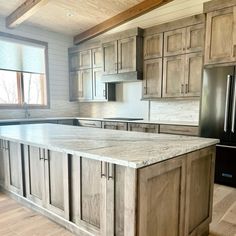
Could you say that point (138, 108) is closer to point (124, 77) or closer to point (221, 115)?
point (124, 77)

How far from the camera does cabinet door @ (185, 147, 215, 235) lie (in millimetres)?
1660

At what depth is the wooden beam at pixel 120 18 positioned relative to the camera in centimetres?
386

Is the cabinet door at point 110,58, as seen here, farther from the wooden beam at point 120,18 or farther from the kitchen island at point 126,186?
the kitchen island at point 126,186

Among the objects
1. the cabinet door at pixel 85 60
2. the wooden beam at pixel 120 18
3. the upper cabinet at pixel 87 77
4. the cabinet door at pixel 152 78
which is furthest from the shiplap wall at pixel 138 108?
the wooden beam at pixel 120 18

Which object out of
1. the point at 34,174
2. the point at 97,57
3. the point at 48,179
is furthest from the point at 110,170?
the point at 97,57

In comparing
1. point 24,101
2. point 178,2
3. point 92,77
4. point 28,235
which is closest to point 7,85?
point 24,101

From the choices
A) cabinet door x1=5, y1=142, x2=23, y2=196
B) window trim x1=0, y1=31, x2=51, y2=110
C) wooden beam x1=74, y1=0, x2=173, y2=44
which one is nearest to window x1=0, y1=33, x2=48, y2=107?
window trim x1=0, y1=31, x2=51, y2=110

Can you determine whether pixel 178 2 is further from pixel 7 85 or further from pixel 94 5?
pixel 7 85

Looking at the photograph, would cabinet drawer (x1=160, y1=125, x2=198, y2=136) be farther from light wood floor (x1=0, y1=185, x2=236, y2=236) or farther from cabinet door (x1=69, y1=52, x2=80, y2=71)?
cabinet door (x1=69, y1=52, x2=80, y2=71)

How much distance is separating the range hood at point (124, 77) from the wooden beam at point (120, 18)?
42.0 inches

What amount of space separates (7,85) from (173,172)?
4.29m

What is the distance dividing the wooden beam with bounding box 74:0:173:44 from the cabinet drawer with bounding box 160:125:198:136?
2.17m

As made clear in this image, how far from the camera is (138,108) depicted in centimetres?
473

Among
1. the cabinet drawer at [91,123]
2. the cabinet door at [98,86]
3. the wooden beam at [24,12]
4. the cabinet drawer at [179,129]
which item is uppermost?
the wooden beam at [24,12]
